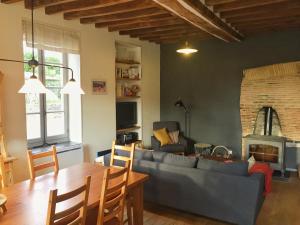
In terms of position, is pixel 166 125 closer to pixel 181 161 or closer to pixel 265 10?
pixel 181 161

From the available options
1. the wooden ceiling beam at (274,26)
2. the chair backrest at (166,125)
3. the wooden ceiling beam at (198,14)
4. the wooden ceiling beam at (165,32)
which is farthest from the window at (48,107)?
the wooden ceiling beam at (274,26)

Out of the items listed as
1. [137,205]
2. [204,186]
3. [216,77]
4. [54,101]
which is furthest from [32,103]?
[216,77]

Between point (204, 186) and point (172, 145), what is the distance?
2.73m

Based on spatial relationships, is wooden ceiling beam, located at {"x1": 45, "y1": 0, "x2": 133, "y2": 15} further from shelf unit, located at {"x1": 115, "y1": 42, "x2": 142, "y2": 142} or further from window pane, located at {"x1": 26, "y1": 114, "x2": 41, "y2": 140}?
shelf unit, located at {"x1": 115, "y1": 42, "x2": 142, "y2": 142}

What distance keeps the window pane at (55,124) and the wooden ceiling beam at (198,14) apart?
8.76ft

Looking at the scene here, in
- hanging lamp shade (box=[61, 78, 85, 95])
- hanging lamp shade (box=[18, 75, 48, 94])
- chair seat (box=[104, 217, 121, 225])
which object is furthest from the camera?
hanging lamp shade (box=[61, 78, 85, 95])

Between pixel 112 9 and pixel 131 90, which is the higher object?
pixel 112 9

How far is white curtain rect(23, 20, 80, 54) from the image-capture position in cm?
386

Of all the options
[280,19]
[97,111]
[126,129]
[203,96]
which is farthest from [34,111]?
[280,19]

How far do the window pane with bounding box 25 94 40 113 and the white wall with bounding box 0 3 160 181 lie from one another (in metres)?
0.42

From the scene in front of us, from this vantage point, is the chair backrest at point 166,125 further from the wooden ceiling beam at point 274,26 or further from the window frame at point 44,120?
the wooden ceiling beam at point 274,26

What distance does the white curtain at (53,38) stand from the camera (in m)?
3.86

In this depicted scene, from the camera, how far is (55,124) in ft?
15.4

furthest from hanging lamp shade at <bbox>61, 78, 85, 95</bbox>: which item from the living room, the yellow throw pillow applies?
the yellow throw pillow
